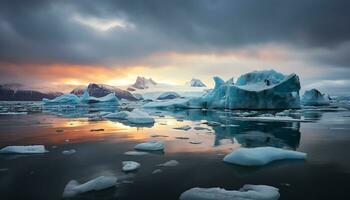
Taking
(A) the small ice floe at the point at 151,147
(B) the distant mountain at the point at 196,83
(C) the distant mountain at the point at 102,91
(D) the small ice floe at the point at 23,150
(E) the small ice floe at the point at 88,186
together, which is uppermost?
(B) the distant mountain at the point at 196,83

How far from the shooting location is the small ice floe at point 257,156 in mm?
6129

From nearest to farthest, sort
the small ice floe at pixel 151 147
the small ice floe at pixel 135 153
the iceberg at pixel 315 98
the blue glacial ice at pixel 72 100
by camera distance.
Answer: the small ice floe at pixel 135 153 → the small ice floe at pixel 151 147 → the iceberg at pixel 315 98 → the blue glacial ice at pixel 72 100

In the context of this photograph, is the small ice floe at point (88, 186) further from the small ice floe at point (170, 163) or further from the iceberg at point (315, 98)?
the iceberg at point (315, 98)

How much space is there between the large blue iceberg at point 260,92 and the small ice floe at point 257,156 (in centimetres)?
2180

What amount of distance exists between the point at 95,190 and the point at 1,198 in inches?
50.7

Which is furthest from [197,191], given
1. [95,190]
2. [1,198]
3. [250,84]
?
[250,84]

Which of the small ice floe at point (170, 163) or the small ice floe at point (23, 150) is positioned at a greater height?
the small ice floe at point (23, 150)

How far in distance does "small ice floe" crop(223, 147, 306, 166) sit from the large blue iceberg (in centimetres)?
2180

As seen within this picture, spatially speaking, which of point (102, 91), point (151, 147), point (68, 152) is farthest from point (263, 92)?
point (102, 91)

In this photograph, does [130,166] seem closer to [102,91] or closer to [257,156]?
[257,156]

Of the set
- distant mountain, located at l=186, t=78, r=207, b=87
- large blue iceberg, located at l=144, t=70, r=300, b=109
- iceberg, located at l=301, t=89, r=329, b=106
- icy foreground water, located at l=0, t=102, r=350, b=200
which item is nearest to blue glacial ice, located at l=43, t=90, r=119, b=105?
large blue iceberg, located at l=144, t=70, r=300, b=109

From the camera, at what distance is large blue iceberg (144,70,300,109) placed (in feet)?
91.3

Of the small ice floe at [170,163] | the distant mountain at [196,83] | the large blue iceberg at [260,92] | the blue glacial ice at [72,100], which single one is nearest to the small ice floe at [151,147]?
the small ice floe at [170,163]

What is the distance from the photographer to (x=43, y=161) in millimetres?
6445
